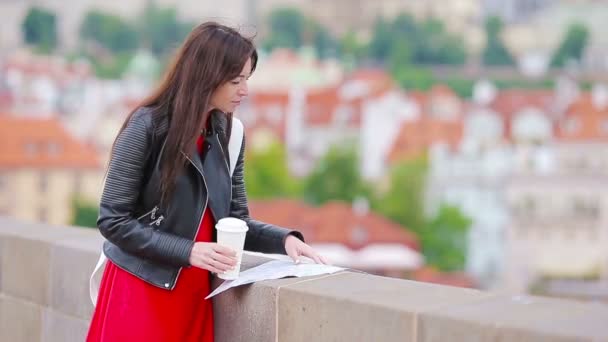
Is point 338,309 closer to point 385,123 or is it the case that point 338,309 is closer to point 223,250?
point 223,250

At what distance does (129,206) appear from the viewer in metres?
1.21

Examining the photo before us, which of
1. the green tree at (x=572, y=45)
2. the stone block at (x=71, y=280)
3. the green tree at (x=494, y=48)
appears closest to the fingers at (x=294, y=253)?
the stone block at (x=71, y=280)

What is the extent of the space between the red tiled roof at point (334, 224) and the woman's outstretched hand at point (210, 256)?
112 feet

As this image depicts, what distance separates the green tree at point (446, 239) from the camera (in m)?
38.7

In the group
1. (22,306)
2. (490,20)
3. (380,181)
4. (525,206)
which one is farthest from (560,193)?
(22,306)

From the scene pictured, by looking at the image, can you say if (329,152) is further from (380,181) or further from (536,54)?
(536,54)

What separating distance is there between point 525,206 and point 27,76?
22.1 m

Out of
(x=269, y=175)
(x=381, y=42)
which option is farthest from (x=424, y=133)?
(x=381, y=42)

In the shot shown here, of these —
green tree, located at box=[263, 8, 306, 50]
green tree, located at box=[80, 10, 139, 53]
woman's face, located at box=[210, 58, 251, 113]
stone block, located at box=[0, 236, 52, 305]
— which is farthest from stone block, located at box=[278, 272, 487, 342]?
green tree, located at box=[263, 8, 306, 50]

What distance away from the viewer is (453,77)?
5059cm

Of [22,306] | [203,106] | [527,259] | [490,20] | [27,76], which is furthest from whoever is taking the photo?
[490,20]

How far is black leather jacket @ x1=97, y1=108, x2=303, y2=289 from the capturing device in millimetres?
1195

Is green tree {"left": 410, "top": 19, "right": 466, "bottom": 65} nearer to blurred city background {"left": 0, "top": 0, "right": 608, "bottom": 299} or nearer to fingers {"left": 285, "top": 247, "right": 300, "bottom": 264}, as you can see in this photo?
blurred city background {"left": 0, "top": 0, "right": 608, "bottom": 299}

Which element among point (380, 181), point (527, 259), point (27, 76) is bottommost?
point (527, 259)
